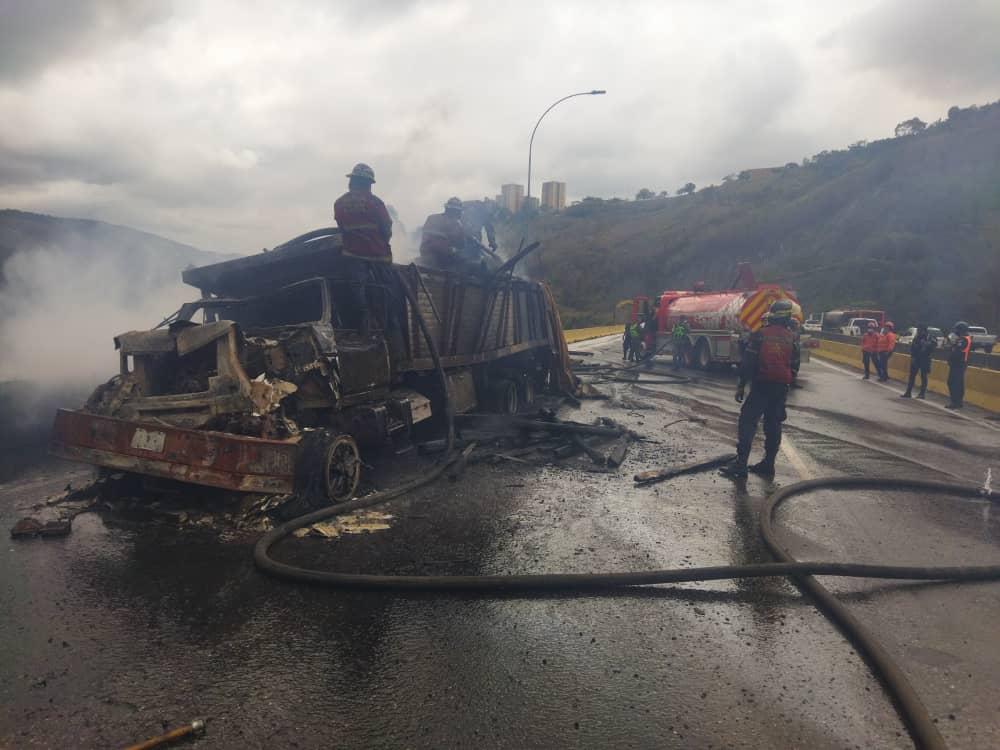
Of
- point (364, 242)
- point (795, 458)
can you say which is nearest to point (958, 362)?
point (795, 458)

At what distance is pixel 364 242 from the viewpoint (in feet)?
20.3

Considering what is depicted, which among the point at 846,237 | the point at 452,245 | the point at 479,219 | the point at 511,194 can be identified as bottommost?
the point at 452,245

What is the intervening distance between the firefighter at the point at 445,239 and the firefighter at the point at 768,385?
4.39m

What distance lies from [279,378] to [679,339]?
51.1 ft

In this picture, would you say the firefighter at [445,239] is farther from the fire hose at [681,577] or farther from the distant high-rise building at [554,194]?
the distant high-rise building at [554,194]

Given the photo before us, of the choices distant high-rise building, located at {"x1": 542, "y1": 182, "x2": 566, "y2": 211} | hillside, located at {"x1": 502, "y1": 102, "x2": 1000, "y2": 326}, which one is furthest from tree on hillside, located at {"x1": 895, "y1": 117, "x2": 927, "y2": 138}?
distant high-rise building, located at {"x1": 542, "y1": 182, "x2": 566, "y2": 211}

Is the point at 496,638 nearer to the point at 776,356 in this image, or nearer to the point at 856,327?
the point at 776,356

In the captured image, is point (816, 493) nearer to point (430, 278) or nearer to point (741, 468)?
point (741, 468)

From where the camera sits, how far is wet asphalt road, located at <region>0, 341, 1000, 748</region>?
95.8 inches

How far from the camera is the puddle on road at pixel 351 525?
4430 mm

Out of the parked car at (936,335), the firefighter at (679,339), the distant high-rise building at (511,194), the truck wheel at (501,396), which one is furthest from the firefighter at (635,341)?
the distant high-rise building at (511,194)

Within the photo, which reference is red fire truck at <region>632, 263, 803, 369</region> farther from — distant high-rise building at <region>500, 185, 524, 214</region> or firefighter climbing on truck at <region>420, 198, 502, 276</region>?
distant high-rise building at <region>500, 185, 524, 214</region>

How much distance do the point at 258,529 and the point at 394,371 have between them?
2.37 meters

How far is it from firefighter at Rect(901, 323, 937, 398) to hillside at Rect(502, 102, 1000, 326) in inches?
977
